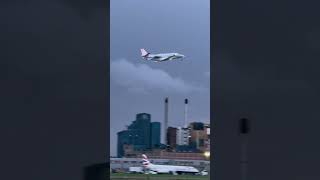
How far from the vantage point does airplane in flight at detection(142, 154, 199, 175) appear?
1679 inches

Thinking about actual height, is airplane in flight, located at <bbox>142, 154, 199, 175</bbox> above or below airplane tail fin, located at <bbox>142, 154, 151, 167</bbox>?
below

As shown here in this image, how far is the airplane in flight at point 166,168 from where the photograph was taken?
140 ft
